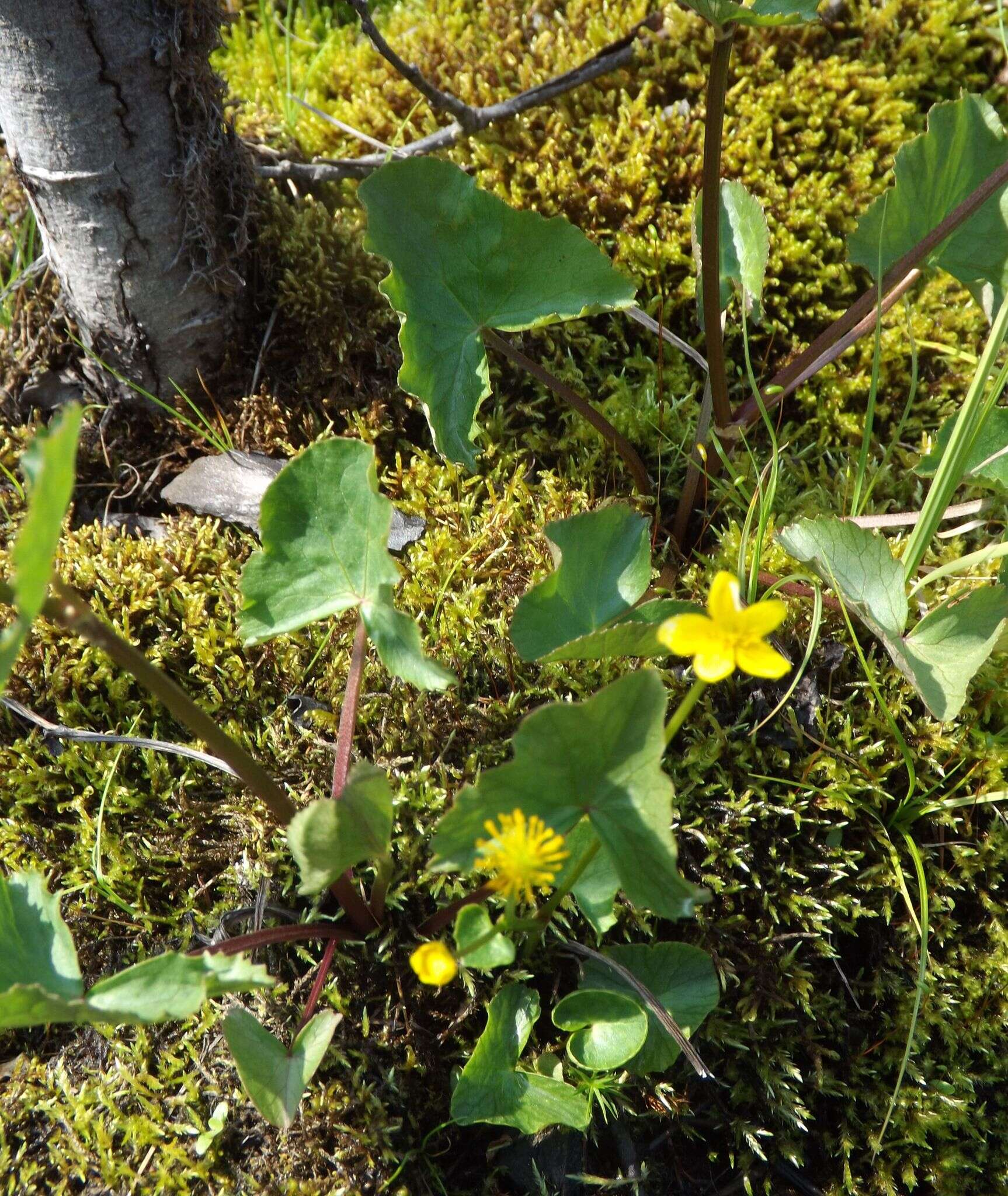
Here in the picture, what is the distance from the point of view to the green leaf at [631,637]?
125 centimetres

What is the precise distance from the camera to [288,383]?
6.65 ft

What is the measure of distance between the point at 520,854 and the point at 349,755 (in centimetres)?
45

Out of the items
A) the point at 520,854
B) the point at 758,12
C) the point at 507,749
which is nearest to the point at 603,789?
the point at 520,854

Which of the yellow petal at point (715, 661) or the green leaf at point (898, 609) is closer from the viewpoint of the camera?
the yellow petal at point (715, 661)

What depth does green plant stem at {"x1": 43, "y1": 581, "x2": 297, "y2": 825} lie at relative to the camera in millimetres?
885

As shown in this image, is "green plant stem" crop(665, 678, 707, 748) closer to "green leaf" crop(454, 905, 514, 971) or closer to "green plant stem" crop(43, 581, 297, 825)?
"green leaf" crop(454, 905, 514, 971)

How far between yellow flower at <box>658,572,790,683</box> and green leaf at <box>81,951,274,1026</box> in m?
0.59

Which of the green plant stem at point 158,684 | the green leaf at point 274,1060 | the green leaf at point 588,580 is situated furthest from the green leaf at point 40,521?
the green leaf at point 588,580

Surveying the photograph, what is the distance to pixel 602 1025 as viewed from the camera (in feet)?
4.21

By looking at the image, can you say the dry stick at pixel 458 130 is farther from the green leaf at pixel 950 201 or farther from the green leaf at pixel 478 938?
the green leaf at pixel 478 938

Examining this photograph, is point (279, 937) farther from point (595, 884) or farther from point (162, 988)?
point (595, 884)

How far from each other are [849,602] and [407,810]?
820mm

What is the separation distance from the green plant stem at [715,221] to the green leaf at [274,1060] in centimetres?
129

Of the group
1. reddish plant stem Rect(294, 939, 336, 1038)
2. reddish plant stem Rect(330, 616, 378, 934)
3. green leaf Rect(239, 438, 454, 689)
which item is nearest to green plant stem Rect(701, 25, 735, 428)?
green leaf Rect(239, 438, 454, 689)
